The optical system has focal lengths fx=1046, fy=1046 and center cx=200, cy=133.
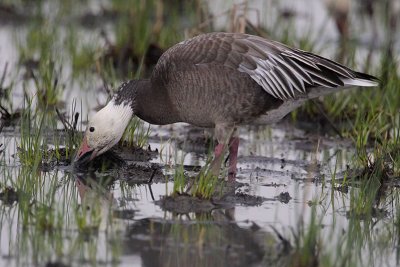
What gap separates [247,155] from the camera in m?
9.40

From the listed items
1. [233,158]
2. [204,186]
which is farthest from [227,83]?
[204,186]

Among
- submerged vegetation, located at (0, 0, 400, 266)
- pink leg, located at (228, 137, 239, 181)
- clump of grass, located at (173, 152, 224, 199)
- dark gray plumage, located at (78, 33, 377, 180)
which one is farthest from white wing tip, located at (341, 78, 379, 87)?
clump of grass, located at (173, 152, 224, 199)

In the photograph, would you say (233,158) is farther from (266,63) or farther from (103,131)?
(103,131)

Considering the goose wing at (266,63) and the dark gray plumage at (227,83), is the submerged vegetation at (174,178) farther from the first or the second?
the goose wing at (266,63)

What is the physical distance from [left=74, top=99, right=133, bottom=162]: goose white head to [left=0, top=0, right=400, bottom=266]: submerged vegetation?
0.18 meters

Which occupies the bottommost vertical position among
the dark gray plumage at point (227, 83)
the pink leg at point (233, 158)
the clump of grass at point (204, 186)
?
the clump of grass at point (204, 186)

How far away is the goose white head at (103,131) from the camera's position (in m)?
8.23

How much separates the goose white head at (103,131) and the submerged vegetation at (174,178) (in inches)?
6.9

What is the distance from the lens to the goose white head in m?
8.23

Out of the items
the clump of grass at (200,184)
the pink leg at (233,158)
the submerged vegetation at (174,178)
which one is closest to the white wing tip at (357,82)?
the submerged vegetation at (174,178)

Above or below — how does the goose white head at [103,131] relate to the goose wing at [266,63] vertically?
below

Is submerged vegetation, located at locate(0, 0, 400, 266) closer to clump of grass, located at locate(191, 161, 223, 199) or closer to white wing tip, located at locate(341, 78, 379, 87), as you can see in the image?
clump of grass, located at locate(191, 161, 223, 199)

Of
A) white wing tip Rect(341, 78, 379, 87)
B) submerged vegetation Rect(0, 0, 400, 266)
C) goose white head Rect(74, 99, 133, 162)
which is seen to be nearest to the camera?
submerged vegetation Rect(0, 0, 400, 266)

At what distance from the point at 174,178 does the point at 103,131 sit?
1105mm
